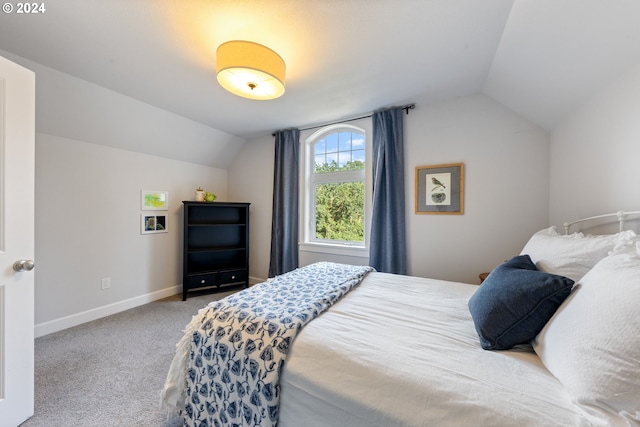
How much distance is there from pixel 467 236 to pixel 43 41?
392cm

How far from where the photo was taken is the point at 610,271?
869 mm

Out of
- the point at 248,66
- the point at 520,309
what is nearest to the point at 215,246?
the point at 248,66

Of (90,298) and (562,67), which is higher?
(562,67)

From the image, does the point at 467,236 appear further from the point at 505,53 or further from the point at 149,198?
the point at 149,198

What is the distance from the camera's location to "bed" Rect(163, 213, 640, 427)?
2.33ft

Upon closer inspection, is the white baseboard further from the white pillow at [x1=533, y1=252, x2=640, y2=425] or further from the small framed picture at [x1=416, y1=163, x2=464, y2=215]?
the white pillow at [x1=533, y1=252, x2=640, y2=425]

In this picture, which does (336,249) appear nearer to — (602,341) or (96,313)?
(602,341)

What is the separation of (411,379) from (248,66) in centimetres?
183

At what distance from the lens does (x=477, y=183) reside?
2572mm

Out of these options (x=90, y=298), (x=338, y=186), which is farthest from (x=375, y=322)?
(x=90, y=298)

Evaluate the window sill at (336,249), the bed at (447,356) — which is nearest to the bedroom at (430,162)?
the window sill at (336,249)

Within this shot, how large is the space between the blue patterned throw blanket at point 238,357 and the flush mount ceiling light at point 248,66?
1447mm

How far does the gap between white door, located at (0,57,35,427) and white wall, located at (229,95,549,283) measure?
310cm

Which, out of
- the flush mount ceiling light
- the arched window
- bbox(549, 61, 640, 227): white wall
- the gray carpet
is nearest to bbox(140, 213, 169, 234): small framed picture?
the gray carpet
